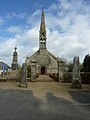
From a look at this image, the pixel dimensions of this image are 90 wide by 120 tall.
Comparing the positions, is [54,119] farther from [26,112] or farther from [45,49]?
[45,49]

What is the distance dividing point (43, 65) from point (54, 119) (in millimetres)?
53329

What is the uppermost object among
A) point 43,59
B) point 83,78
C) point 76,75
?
point 43,59

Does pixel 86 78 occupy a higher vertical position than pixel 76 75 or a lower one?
lower

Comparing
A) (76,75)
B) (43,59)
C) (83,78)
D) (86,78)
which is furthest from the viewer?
(43,59)

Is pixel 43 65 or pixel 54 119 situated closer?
pixel 54 119

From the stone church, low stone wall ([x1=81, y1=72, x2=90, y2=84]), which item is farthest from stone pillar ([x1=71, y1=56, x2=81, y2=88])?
the stone church

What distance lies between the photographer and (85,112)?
A: 29.8 feet

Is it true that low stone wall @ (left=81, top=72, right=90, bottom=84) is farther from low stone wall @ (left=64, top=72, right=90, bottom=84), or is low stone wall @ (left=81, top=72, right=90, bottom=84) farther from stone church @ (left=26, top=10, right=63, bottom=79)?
stone church @ (left=26, top=10, right=63, bottom=79)

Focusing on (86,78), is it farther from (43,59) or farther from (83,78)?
(43,59)

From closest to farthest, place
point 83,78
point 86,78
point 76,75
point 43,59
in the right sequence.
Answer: point 76,75
point 86,78
point 83,78
point 43,59

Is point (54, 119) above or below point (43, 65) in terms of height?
below

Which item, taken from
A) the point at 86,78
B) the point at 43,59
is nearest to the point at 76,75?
the point at 86,78

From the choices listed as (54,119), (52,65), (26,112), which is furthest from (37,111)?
(52,65)

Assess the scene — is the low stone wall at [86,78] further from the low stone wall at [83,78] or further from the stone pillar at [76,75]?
the stone pillar at [76,75]
